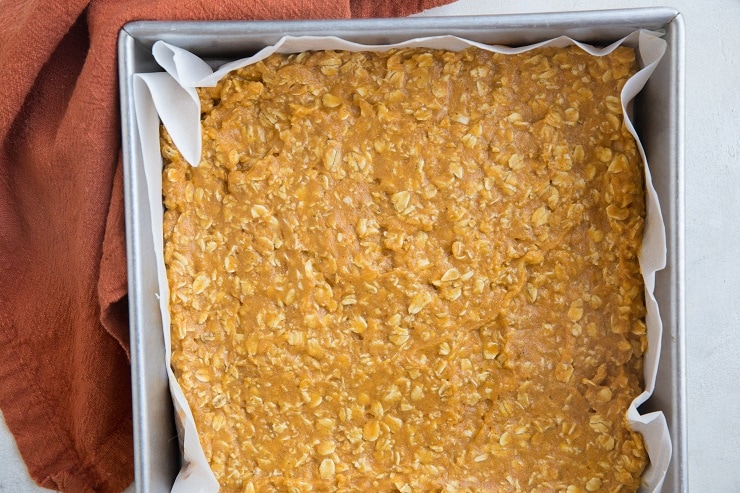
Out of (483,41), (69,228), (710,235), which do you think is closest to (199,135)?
(69,228)

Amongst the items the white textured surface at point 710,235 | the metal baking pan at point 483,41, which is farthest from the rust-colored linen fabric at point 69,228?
the white textured surface at point 710,235

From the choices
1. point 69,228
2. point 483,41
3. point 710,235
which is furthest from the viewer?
point 710,235

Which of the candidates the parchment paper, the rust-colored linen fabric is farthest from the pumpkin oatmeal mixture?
the rust-colored linen fabric

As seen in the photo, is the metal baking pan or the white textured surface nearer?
the metal baking pan

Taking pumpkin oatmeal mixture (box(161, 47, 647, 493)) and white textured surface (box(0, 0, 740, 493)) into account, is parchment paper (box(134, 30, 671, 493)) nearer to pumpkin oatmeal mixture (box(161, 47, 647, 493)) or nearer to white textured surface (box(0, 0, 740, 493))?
pumpkin oatmeal mixture (box(161, 47, 647, 493))

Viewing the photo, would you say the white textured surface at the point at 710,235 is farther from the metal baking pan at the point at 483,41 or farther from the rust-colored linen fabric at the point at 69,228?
→ the metal baking pan at the point at 483,41

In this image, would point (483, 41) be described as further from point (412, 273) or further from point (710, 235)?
point (710, 235)
